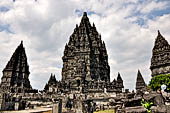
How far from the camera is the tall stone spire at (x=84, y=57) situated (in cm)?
5047

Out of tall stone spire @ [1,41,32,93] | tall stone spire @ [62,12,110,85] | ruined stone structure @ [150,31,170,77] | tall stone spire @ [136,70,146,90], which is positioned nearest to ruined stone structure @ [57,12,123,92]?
tall stone spire @ [62,12,110,85]

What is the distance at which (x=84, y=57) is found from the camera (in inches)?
2063

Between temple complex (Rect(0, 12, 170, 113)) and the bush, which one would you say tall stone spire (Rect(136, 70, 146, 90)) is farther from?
the bush

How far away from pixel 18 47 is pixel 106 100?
145 feet

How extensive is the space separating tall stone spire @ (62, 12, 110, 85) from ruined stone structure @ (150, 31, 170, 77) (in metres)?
16.6

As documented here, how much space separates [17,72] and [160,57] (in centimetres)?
4596

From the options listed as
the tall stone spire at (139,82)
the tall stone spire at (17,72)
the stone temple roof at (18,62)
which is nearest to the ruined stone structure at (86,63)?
the tall stone spire at (139,82)

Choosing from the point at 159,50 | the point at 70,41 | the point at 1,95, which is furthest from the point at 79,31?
the point at 1,95

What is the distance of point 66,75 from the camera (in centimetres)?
5581

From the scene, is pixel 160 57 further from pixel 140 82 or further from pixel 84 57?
pixel 84 57

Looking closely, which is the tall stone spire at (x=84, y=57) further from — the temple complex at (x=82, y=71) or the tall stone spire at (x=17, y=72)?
the tall stone spire at (x=17, y=72)

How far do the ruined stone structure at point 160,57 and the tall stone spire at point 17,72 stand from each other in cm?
3876

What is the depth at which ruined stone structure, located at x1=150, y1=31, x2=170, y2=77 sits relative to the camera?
43.1m

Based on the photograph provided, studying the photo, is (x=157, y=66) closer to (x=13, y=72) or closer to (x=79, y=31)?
(x=79, y=31)
